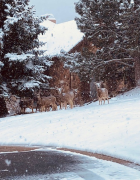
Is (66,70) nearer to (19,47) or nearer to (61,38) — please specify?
(61,38)

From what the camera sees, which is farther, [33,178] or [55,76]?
[55,76]

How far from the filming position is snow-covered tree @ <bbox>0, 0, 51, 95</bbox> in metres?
21.7

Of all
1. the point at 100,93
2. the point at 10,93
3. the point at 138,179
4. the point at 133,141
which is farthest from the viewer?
the point at 10,93

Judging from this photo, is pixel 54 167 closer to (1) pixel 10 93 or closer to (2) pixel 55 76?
(1) pixel 10 93

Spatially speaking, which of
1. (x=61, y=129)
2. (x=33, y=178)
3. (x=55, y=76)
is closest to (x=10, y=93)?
(x=61, y=129)

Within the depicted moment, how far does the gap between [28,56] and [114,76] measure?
26.9 feet

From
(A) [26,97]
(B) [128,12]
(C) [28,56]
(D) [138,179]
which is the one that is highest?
(B) [128,12]

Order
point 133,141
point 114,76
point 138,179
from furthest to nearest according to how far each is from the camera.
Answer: point 114,76 < point 133,141 < point 138,179

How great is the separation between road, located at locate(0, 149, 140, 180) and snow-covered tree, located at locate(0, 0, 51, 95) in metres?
11.9

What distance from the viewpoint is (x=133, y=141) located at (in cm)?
1119

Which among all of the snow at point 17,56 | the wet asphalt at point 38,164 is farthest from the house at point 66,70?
the wet asphalt at point 38,164

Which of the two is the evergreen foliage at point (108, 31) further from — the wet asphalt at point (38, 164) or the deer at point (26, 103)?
the wet asphalt at point (38, 164)

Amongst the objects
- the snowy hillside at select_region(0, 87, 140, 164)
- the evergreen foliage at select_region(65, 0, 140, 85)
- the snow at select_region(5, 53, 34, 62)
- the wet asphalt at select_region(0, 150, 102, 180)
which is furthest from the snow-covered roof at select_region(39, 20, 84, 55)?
the wet asphalt at select_region(0, 150, 102, 180)

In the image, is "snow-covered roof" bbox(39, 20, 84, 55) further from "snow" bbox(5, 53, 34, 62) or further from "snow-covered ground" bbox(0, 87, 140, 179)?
"snow-covered ground" bbox(0, 87, 140, 179)
